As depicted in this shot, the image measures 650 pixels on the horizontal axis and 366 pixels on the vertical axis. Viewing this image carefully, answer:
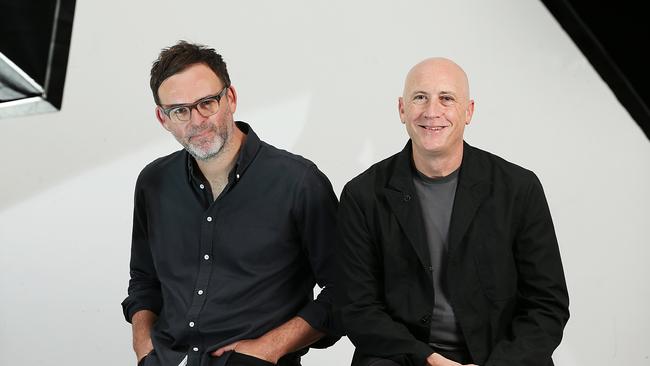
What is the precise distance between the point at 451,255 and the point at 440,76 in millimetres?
369

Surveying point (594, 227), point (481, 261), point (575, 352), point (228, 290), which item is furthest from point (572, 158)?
point (228, 290)

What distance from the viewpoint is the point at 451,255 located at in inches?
76.2

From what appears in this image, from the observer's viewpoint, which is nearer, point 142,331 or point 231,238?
point 231,238

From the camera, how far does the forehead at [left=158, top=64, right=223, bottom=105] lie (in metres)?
2.06

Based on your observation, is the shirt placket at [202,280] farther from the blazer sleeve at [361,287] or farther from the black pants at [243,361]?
the blazer sleeve at [361,287]

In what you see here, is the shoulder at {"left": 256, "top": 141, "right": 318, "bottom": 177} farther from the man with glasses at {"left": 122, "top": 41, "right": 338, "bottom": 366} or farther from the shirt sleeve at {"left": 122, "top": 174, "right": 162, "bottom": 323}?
the shirt sleeve at {"left": 122, "top": 174, "right": 162, "bottom": 323}

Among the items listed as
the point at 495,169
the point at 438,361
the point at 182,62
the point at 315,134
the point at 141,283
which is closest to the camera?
the point at 438,361

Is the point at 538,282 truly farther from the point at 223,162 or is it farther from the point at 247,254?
the point at 223,162

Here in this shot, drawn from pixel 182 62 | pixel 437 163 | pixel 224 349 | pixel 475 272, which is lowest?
pixel 475 272

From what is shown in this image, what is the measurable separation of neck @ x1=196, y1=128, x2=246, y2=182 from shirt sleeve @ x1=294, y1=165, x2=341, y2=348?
0.56 feet

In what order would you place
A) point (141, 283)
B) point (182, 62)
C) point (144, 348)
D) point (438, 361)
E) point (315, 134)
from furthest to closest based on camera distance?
point (315, 134)
point (141, 283)
point (144, 348)
point (182, 62)
point (438, 361)

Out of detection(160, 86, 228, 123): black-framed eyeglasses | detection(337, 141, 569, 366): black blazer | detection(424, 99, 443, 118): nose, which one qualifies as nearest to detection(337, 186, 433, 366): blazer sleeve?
detection(337, 141, 569, 366): black blazer

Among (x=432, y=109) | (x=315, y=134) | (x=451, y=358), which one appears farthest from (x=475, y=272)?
(x=315, y=134)

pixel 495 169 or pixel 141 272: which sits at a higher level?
pixel 141 272
